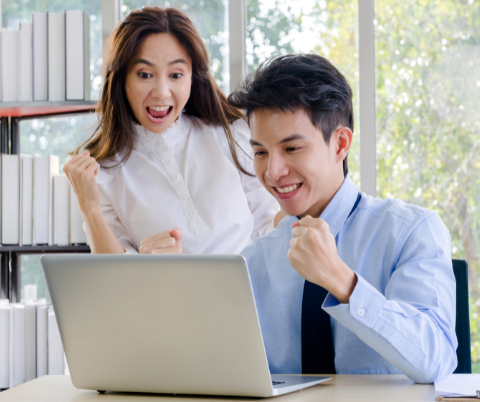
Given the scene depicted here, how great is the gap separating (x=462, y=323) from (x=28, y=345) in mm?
1687

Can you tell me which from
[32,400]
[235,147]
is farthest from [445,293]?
[235,147]

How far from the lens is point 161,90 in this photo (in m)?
1.80

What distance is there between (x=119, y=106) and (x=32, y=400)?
113cm

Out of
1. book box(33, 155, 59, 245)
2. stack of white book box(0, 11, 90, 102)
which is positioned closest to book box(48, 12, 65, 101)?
stack of white book box(0, 11, 90, 102)

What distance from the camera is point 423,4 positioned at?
2.20 metres

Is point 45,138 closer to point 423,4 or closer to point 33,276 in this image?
point 33,276

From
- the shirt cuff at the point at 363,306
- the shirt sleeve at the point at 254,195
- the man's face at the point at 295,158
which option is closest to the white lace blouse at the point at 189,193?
the shirt sleeve at the point at 254,195

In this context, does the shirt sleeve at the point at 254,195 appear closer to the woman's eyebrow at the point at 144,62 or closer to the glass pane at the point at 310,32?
the woman's eyebrow at the point at 144,62

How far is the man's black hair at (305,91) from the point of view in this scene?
1.22m

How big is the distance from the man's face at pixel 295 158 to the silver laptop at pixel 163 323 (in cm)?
45

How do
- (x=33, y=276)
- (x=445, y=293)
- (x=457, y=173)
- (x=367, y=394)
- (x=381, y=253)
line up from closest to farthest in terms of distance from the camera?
(x=367, y=394), (x=445, y=293), (x=381, y=253), (x=457, y=173), (x=33, y=276)

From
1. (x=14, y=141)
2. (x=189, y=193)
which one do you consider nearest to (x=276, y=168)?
(x=189, y=193)

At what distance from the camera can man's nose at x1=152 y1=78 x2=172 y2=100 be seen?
1.80 m

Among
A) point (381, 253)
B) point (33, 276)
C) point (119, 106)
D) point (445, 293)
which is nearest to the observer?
point (445, 293)
